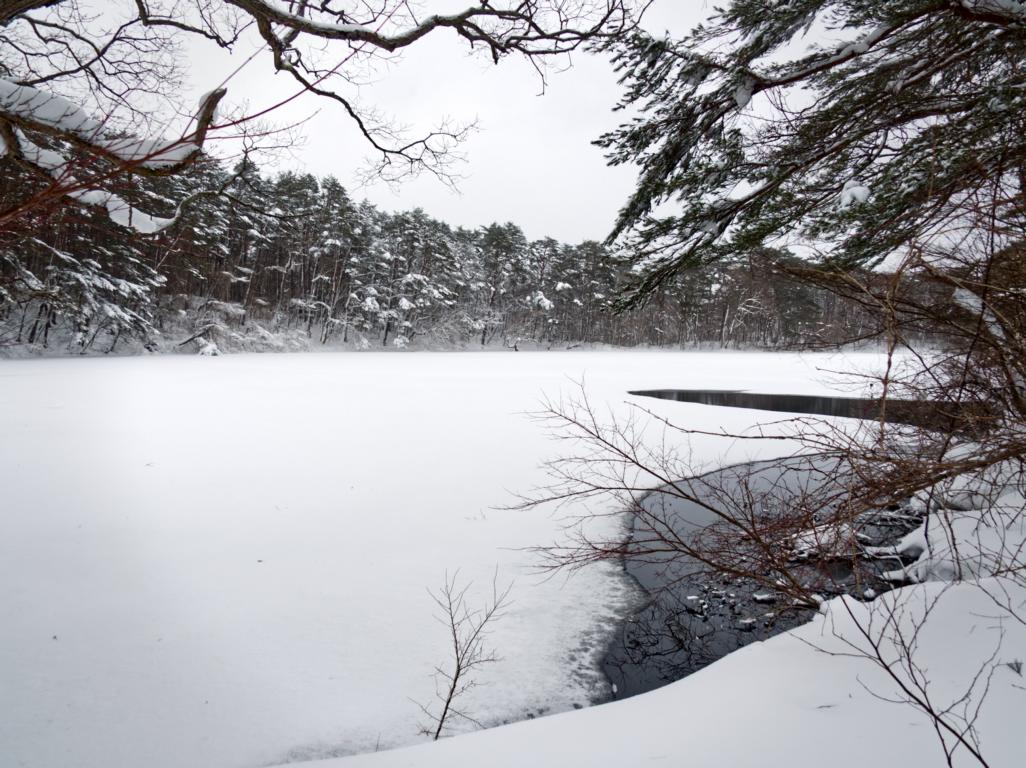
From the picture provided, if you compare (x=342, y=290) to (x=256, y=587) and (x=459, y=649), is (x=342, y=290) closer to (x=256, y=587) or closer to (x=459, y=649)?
(x=256, y=587)

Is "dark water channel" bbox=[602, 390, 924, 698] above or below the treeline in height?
below

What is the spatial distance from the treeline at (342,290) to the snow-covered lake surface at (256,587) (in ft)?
8.34

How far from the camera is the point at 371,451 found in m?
7.02

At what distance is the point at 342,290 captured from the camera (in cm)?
3456

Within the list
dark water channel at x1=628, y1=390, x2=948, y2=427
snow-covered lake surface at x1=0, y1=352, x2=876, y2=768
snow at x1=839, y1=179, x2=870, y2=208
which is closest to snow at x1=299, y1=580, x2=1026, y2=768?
snow-covered lake surface at x1=0, y1=352, x2=876, y2=768

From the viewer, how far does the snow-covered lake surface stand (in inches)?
88.4

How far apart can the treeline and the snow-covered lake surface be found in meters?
2.54

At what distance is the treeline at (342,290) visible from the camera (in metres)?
17.2

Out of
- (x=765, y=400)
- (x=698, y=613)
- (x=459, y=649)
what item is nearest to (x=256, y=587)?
(x=459, y=649)

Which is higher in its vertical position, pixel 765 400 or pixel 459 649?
pixel 765 400

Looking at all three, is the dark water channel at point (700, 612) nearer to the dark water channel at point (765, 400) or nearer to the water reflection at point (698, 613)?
the water reflection at point (698, 613)

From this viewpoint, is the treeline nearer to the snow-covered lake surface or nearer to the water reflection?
the water reflection

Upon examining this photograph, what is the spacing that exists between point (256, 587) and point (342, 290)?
1344 inches

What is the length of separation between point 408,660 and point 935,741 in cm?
246
